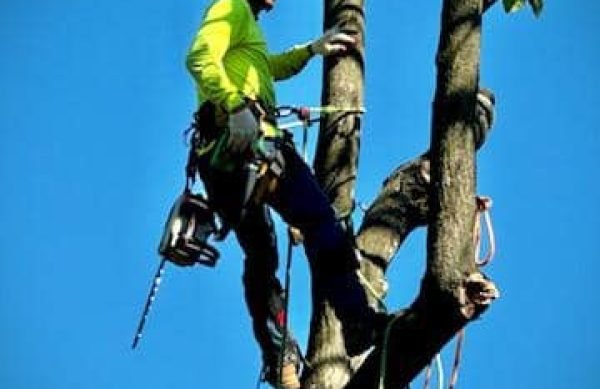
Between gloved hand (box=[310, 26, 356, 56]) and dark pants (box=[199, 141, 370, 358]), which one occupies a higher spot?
gloved hand (box=[310, 26, 356, 56])

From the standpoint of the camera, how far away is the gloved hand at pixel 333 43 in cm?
468

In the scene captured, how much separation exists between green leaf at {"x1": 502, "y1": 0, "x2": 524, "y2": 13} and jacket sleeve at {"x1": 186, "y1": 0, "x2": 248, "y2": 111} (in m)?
1.05

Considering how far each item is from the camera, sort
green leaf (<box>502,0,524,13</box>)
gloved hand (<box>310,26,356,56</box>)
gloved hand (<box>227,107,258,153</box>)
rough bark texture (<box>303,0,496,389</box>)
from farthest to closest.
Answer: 1. gloved hand (<box>310,26,356,56</box>)
2. gloved hand (<box>227,107,258,153</box>)
3. green leaf (<box>502,0,524,13</box>)
4. rough bark texture (<box>303,0,496,389</box>)

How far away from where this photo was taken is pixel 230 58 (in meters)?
4.08

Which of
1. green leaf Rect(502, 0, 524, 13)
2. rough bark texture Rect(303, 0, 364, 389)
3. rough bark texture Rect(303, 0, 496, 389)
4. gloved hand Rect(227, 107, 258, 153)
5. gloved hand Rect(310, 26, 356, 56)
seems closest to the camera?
rough bark texture Rect(303, 0, 496, 389)

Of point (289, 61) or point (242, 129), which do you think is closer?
point (242, 129)

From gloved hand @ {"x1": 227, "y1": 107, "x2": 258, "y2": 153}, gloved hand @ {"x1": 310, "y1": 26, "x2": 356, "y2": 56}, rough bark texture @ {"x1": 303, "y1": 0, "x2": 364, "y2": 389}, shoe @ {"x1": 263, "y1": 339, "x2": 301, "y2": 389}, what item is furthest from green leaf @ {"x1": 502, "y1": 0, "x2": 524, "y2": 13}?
shoe @ {"x1": 263, "y1": 339, "x2": 301, "y2": 389}

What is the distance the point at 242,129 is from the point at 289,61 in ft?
3.72

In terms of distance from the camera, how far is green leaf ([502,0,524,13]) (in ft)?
10.9

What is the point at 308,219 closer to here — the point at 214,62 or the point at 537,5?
the point at 214,62

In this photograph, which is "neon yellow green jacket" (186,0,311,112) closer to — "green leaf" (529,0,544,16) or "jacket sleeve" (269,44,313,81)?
"jacket sleeve" (269,44,313,81)

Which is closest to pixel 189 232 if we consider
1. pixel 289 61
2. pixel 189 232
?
pixel 189 232

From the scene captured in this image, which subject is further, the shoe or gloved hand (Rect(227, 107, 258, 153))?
the shoe

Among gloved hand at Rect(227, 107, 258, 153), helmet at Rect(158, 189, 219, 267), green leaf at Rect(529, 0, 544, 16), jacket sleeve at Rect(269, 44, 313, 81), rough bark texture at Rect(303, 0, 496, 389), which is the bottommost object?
rough bark texture at Rect(303, 0, 496, 389)
